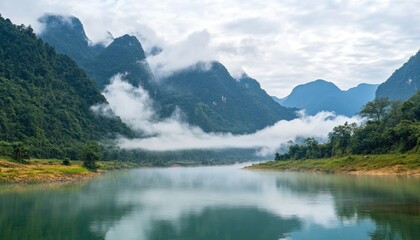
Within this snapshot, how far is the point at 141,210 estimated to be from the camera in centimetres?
3366

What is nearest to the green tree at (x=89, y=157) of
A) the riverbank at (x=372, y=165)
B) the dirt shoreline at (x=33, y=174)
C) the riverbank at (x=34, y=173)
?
the riverbank at (x=34, y=173)

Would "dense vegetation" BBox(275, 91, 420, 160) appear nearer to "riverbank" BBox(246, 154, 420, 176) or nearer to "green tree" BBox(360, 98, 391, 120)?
"green tree" BBox(360, 98, 391, 120)

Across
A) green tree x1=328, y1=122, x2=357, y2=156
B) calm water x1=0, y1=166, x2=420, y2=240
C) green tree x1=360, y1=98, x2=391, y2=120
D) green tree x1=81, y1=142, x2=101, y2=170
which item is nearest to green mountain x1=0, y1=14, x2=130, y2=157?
green tree x1=81, y1=142, x2=101, y2=170

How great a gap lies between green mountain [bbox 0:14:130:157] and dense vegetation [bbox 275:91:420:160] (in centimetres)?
6490

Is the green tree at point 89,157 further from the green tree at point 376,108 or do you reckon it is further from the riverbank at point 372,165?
the green tree at point 376,108

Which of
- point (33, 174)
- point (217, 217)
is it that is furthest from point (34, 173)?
point (217, 217)

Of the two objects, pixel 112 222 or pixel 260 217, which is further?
pixel 260 217

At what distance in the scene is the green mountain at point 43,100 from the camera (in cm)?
10423

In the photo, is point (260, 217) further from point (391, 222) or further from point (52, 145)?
point (52, 145)

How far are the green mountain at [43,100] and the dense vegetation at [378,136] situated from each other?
64.9m

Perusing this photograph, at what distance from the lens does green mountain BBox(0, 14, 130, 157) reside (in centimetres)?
10423

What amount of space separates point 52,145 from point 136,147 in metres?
74.7

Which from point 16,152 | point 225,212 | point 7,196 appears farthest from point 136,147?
point 225,212

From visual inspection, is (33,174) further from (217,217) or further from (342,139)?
(342,139)
